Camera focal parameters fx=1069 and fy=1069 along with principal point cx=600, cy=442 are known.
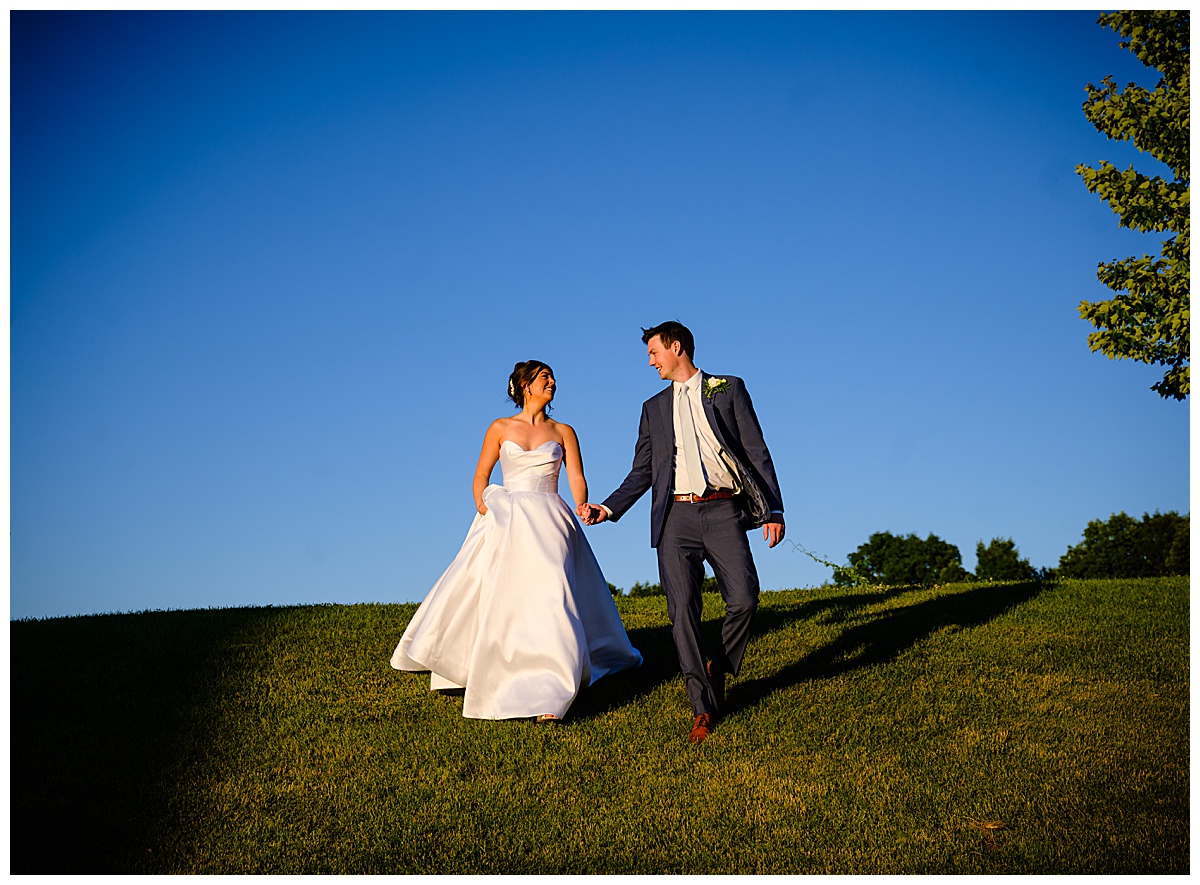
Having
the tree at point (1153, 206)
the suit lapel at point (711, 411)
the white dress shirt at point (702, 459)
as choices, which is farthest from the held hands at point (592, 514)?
the tree at point (1153, 206)

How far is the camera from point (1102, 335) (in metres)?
18.3

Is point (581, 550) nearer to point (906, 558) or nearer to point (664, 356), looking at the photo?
point (664, 356)

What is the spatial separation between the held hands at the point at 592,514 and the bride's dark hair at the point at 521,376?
1.37 metres

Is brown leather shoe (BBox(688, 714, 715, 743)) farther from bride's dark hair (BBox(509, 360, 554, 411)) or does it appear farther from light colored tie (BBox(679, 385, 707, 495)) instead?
bride's dark hair (BBox(509, 360, 554, 411))

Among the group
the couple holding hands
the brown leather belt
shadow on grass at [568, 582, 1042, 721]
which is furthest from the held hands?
shadow on grass at [568, 582, 1042, 721]

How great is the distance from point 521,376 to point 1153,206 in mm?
13193

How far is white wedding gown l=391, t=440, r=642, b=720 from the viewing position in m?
8.91

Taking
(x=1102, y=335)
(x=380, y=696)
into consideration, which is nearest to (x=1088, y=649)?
(x=380, y=696)

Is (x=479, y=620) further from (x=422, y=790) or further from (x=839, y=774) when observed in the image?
(x=839, y=774)

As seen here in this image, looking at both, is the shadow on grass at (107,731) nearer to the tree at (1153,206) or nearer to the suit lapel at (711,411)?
the suit lapel at (711,411)

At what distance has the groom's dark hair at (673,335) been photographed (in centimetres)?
883

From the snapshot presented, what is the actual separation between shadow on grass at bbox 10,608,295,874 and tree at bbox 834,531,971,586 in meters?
34.8

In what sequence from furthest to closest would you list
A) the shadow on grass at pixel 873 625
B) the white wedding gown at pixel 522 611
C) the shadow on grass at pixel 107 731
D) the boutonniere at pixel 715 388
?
the shadow on grass at pixel 873 625
the white wedding gown at pixel 522 611
the boutonniere at pixel 715 388
the shadow on grass at pixel 107 731

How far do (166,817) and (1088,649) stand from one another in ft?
30.1
